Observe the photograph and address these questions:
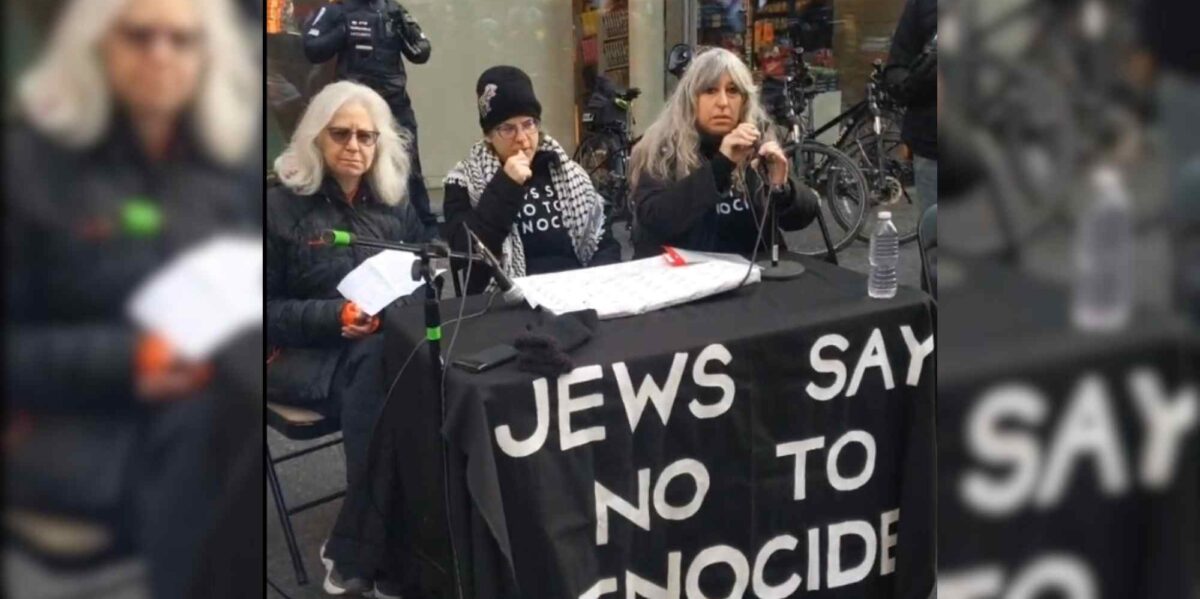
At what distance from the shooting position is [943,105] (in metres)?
0.98

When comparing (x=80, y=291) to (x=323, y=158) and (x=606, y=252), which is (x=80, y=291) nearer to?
(x=323, y=158)

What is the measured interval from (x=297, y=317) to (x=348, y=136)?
0.44 metres

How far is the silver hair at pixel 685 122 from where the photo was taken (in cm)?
277

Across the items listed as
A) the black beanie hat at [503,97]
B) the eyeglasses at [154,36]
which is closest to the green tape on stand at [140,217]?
the eyeglasses at [154,36]

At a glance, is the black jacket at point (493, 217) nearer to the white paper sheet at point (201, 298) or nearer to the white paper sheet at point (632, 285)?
the white paper sheet at point (632, 285)

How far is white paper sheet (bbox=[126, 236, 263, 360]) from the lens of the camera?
2.47 ft

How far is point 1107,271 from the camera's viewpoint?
99 centimetres

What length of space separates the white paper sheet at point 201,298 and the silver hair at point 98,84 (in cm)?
7

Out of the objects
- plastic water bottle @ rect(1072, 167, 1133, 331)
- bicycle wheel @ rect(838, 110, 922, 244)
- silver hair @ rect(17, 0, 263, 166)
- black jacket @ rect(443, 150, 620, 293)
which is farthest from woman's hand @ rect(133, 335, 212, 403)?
bicycle wheel @ rect(838, 110, 922, 244)

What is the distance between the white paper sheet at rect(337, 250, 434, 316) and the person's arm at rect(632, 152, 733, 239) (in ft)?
1.98

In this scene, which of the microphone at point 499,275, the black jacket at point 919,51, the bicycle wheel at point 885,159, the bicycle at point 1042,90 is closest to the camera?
the bicycle at point 1042,90

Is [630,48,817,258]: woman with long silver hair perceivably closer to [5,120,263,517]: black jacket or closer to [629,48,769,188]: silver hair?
[629,48,769,188]: silver hair

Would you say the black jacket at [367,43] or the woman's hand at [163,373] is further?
the black jacket at [367,43]

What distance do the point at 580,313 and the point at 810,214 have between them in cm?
87
